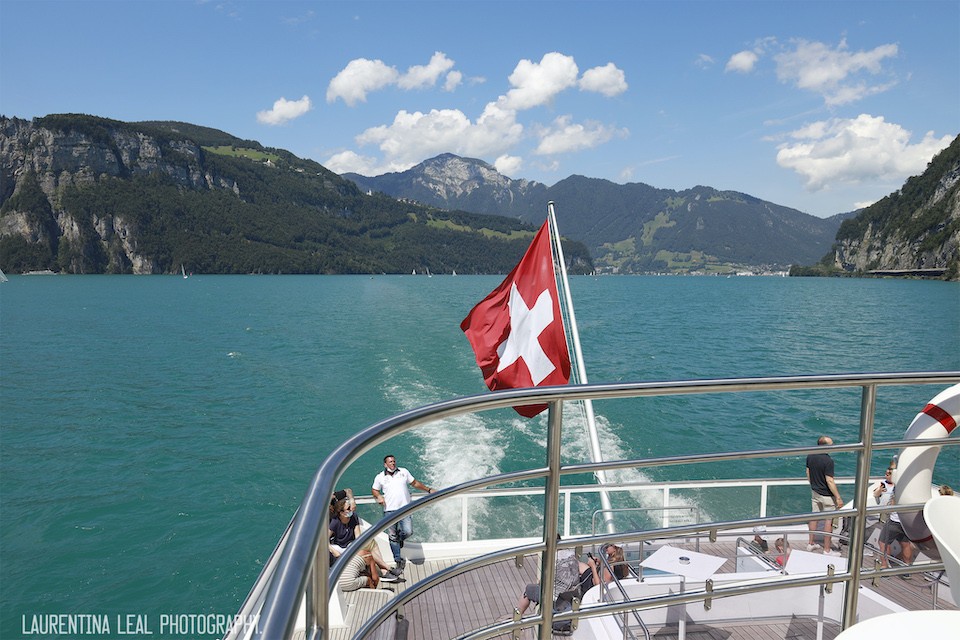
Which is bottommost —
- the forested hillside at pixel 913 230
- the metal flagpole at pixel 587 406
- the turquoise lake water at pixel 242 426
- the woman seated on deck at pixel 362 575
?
the turquoise lake water at pixel 242 426

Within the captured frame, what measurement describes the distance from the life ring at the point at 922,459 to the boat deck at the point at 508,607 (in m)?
0.41

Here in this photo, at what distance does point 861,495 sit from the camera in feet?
7.45

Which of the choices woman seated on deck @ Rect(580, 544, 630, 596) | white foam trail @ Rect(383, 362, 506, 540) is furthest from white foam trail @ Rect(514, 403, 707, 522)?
woman seated on deck @ Rect(580, 544, 630, 596)

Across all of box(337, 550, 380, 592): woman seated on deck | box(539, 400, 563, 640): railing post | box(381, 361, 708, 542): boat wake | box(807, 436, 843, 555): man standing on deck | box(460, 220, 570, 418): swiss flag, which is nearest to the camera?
box(539, 400, 563, 640): railing post

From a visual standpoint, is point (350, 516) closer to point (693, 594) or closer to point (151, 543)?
point (693, 594)

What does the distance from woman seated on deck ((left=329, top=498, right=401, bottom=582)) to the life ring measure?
16.8 ft

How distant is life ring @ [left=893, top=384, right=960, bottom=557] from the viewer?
13.0 ft

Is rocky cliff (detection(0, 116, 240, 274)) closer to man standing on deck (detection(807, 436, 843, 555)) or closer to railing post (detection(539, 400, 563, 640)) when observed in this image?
man standing on deck (detection(807, 436, 843, 555))

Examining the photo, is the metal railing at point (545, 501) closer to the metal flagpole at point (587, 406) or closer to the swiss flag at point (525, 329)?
the metal flagpole at point (587, 406)

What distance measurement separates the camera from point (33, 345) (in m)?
41.0

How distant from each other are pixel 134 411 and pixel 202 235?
192616mm

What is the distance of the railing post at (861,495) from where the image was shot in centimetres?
221

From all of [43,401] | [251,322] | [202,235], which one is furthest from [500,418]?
[202,235]

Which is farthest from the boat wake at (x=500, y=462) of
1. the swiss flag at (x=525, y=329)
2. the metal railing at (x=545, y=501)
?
the metal railing at (x=545, y=501)
